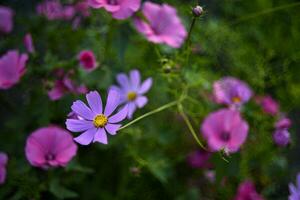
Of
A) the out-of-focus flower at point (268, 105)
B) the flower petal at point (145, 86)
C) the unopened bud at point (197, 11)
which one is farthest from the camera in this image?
the out-of-focus flower at point (268, 105)

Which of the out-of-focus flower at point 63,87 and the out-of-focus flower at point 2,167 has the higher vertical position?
the out-of-focus flower at point 63,87

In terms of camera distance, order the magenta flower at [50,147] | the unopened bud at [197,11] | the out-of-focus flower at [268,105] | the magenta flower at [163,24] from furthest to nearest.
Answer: the out-of-focus flower at [268,105] → the magenta flower at [163,24] → the magenta flower at [50,147] → the unopened bud at [197,11]

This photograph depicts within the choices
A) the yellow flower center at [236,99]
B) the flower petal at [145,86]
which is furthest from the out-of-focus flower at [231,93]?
A: the flower petal at [145,86]

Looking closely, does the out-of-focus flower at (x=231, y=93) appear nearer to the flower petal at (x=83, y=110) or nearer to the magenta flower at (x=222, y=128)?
the magenta flower at (x=222, y=128)

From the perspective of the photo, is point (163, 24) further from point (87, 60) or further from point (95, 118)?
point (95, 118)

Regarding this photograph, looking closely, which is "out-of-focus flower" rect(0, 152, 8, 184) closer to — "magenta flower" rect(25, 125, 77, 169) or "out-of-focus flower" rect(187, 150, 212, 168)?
"magenta flower" rect(25, 125, 77, 169)

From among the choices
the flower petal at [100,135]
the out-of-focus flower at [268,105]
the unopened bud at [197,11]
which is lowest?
the out-of-focus flower at [268,105]
